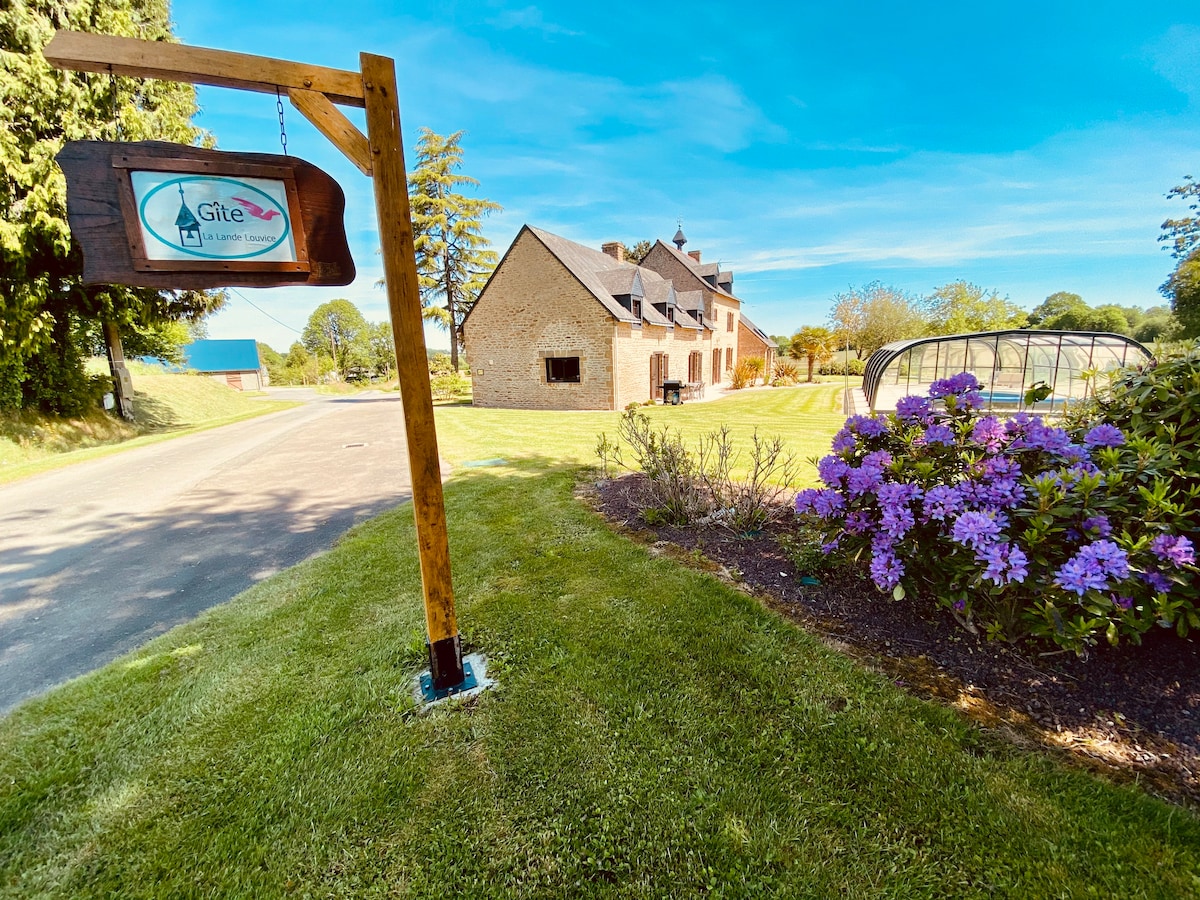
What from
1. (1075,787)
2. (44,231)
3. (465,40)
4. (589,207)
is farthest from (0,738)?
(589,207)

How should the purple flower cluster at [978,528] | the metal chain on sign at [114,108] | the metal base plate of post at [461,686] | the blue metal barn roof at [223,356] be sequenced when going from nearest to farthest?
the purple flower cluster at [978,528] < the metal base plate of post at [461,686] < the metal chain on sign at [114,108] < the blue metal barn roof at [223,356]

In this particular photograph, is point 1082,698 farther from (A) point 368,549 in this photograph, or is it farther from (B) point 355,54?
(A) point 368,549

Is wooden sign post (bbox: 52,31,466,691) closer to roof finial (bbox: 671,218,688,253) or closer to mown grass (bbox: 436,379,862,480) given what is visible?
mown grass (bbox: 436,379,862,480)

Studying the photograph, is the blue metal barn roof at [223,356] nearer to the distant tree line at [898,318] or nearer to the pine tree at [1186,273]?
the distant tree line at [898,318]

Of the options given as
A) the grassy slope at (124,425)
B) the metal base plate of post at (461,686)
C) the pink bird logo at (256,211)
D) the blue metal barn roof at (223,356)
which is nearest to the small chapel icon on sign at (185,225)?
the pink bird logo at (256,211)

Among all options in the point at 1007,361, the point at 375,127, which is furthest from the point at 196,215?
the point at 1007,361

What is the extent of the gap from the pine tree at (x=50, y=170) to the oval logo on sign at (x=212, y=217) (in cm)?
1191

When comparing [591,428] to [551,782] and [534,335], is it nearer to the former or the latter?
[534,335]

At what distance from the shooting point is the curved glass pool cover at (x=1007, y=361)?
12.5 metres

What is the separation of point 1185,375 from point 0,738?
6405 millimetres

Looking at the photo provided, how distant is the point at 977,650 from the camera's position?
2633 mm

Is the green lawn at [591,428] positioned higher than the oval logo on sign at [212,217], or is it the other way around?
the oval logo on sign at [212,217]

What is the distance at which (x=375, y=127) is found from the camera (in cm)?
207

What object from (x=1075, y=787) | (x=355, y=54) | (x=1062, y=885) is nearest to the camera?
(x=1062, y=885)
